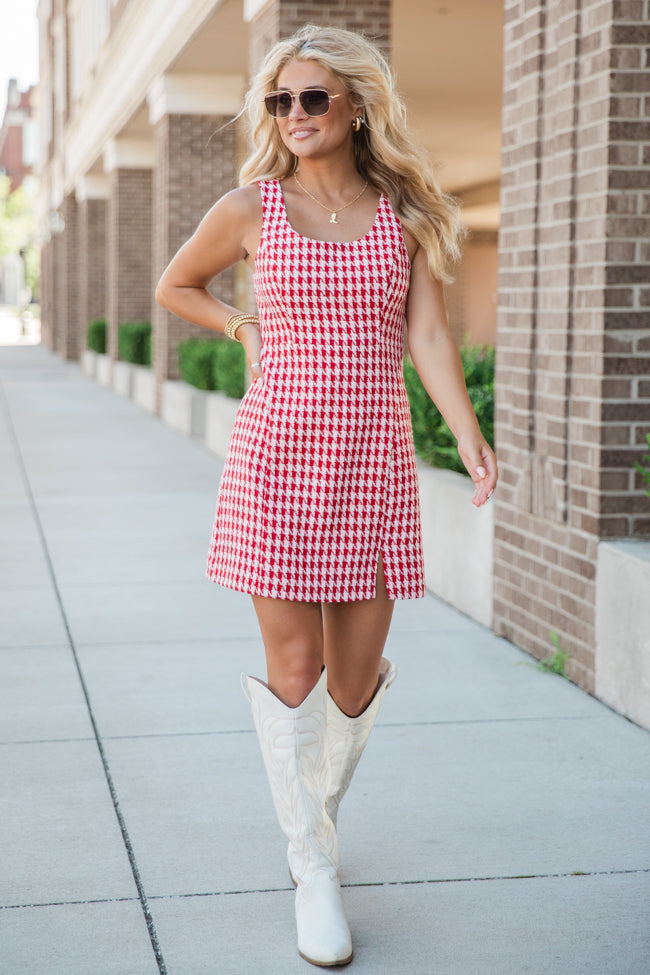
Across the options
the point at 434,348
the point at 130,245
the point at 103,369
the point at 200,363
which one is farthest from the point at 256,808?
the point at 103,369

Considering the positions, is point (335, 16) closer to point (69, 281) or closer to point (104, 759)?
point (104, 759)

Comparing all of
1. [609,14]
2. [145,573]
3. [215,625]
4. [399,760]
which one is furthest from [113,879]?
[145,573]

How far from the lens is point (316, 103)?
3025 millimetres

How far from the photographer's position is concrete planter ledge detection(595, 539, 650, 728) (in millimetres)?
4633

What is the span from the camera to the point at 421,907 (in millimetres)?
3291

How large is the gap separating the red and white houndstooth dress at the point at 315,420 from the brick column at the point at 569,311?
2.03 metres

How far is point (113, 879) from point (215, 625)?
2.80 meters

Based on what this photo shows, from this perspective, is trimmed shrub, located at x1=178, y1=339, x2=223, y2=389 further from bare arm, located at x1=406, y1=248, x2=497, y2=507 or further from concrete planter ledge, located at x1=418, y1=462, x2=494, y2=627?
bare arm, located at x1=406, y1=248, x2=497, y2=507

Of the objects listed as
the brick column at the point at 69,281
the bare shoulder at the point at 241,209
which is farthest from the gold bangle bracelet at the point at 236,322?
Result: the brick column at the point at 69,281

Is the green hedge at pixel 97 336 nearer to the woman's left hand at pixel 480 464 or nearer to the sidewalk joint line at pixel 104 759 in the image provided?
the sidewalk joint line at pixel 104 759

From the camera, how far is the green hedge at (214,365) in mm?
12945

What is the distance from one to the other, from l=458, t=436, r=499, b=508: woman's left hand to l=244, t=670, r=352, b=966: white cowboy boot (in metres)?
0.56

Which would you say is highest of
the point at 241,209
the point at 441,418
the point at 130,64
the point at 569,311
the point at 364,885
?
the point at 130,64

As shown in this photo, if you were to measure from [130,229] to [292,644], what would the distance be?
18240mm
